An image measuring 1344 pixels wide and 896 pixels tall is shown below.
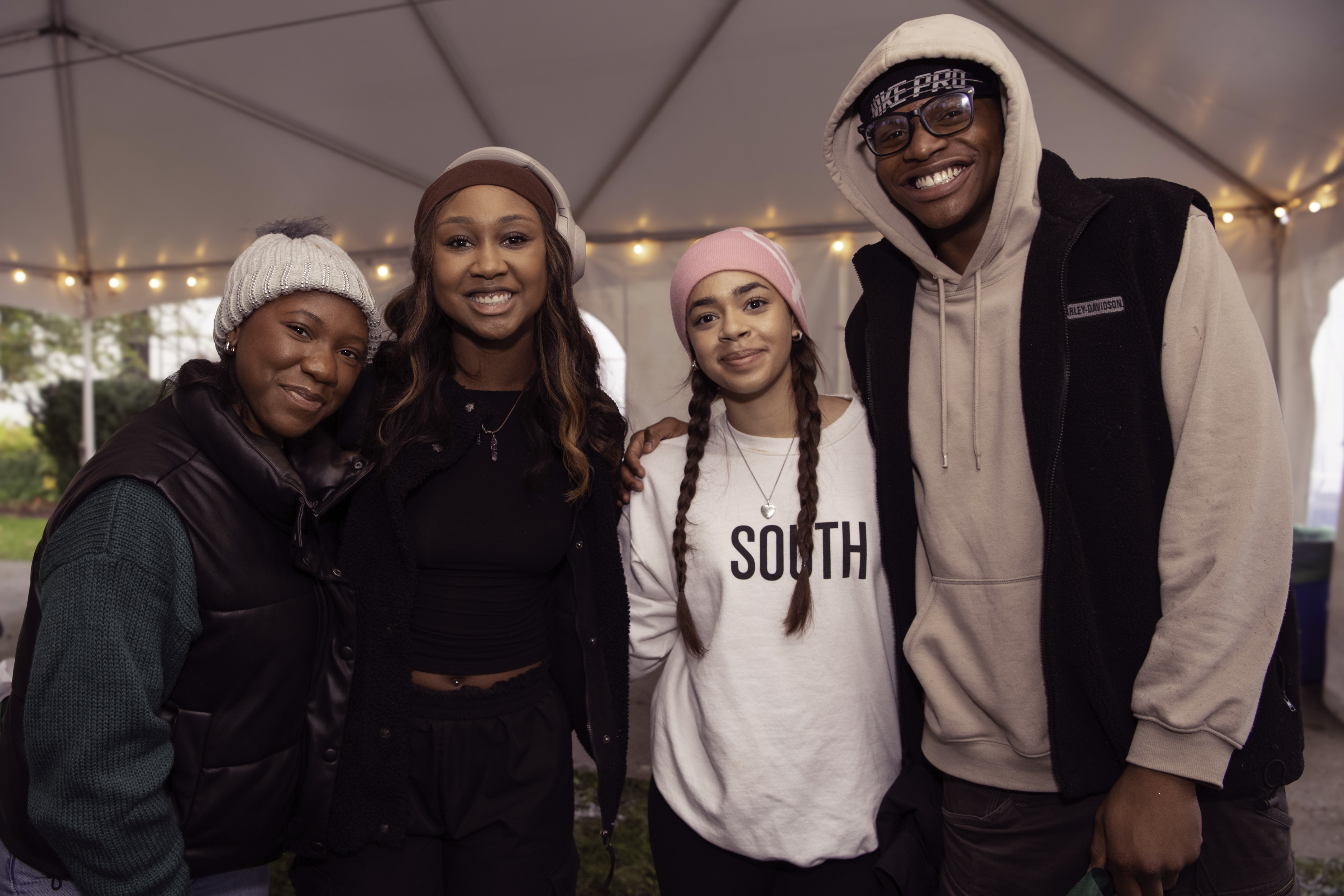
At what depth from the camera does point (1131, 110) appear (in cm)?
459

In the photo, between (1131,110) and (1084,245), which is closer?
(1084,245)

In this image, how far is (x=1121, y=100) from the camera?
4.54 metres

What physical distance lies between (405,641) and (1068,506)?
4.61 ft

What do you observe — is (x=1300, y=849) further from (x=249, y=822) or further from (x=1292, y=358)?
(x=249, y=822)

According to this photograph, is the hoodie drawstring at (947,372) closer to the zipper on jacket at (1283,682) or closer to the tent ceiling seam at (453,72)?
the zipper on jacket at (1283,682)

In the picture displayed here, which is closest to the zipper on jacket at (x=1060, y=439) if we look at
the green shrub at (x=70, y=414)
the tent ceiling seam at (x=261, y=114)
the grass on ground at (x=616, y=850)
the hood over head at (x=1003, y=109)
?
the hood over head at (x=1003, y=109)

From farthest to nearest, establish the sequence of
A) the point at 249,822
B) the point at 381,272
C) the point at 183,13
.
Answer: the point at 381,272 → the point at 183,13 → the point at 249,822

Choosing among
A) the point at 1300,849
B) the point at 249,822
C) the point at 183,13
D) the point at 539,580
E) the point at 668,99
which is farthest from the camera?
the point at 668,99

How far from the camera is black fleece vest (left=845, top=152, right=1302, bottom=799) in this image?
1375mm

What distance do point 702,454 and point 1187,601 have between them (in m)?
1.05

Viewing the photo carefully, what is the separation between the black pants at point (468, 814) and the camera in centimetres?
169

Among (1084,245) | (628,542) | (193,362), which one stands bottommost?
(628,542)

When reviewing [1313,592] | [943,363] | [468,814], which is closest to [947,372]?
[943,363]

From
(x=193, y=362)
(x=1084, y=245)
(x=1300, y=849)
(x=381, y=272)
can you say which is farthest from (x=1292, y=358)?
(x=381, y=272)
